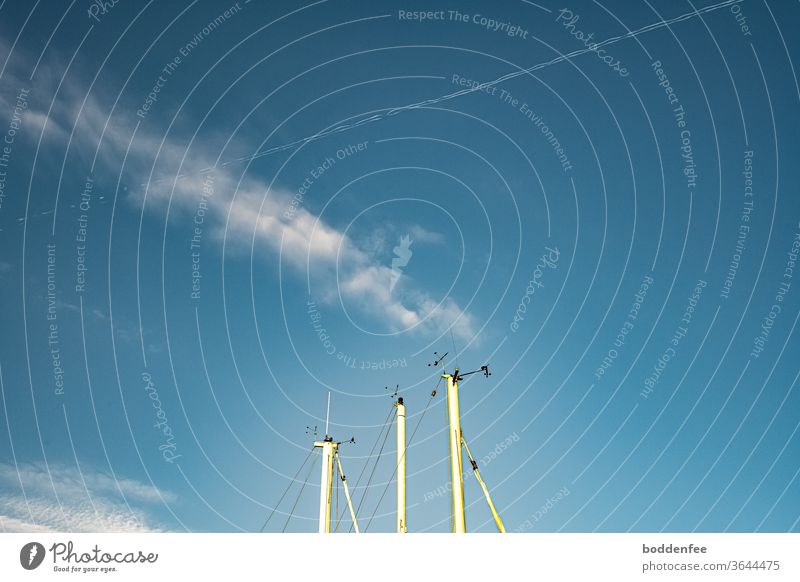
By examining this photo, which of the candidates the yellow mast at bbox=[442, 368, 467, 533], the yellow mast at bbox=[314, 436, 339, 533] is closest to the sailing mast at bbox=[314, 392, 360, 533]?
the yellow mast at bbox=[314, 436, 339, 533]

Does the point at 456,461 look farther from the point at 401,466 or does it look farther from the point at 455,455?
the point at 401,466

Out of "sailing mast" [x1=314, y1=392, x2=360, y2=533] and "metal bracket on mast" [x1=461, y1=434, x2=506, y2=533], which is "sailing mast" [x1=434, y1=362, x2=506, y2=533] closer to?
"metal bracket on mast" [x1=461, y1=434, x2=506, y2=533]

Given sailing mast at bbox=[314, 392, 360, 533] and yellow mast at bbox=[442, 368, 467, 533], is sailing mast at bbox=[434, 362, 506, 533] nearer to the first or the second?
yellow mast at bbox=[442, 368, 467, 533]

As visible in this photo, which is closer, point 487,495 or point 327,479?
point 487,495

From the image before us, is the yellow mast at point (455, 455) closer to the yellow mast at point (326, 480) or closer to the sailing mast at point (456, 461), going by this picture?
the sailing mast at point (456, 461)

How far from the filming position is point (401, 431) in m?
44.7

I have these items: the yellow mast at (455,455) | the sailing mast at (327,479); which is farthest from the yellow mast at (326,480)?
the yellow mast at (455,455)

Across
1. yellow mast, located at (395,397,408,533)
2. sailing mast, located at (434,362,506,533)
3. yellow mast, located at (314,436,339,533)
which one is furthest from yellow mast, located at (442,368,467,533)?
yellow mast, located at (314,436,339,533)

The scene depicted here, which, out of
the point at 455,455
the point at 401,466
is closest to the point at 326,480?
the point at 401,466

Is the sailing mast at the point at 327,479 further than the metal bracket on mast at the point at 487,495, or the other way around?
the sailing mast at the point at 327,479

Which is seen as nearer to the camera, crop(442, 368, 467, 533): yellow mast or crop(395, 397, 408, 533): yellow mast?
crop(442, 368, 467, 533): yellow mast
